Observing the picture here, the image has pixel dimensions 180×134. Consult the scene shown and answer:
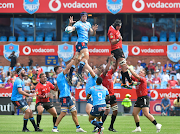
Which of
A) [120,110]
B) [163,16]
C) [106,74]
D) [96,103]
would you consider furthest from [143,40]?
[96,103]

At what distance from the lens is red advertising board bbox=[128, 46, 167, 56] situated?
1211 inches

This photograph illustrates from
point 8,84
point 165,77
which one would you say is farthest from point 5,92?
point 165,77

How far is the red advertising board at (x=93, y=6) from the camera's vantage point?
2967cm

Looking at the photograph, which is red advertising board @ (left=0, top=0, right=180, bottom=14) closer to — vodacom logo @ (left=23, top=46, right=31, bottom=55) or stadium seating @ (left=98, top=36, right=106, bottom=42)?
stadium seating @ (left=98, top=36, right=106, bottom=42)

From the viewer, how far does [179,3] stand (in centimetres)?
2977

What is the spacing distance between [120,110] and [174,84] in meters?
4.68

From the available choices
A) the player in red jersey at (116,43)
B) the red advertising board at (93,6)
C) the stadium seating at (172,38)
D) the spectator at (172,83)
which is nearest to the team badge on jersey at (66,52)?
the red advertising board at (93,6)

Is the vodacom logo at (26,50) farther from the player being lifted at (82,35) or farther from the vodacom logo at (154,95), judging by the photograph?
the player being lifted at (82,35)

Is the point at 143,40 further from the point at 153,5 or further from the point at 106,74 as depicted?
the point at 106,74

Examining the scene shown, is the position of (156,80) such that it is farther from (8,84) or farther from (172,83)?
(8,84)

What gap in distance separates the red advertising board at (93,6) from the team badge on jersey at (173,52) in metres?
3.24

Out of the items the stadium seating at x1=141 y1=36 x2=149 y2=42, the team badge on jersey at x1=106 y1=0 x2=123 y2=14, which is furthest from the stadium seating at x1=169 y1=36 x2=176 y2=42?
the team badge on jersey at x1=106 y1=0 x2=123 y2=14

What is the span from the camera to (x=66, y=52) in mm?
30547

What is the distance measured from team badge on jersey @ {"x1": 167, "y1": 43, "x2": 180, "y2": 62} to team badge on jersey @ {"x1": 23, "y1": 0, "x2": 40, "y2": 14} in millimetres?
12881
